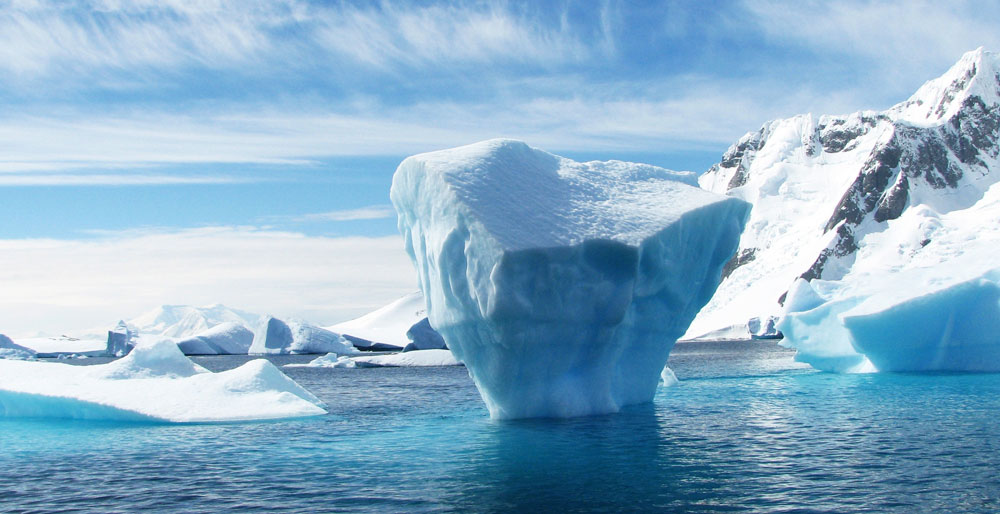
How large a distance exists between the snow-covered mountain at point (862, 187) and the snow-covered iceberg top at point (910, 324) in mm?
88130

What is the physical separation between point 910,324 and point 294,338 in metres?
51.7

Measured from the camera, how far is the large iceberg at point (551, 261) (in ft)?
52.4

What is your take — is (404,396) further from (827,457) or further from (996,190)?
(996,190)

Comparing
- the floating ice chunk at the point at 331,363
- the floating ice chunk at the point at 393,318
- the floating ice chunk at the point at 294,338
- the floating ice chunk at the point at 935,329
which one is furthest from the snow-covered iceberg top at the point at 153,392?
the floating ice chunk at the point at 393,318

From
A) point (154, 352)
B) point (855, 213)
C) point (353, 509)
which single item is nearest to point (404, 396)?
point (154, 352)

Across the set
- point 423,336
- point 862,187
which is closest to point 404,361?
point 423,336

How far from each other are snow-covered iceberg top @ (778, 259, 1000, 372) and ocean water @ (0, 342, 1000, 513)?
825cm

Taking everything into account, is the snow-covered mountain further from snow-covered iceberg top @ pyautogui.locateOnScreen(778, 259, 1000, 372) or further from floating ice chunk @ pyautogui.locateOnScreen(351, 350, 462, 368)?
snow-covered iceberg top @ pyautogui.locateOnScreen(778, 259, 1000, 372)

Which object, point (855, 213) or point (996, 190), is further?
point (855, 213)

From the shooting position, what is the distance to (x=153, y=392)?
834 inches

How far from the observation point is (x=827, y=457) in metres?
13.2

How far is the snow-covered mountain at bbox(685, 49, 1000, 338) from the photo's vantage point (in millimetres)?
135625

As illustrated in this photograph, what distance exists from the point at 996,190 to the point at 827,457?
140854 mm

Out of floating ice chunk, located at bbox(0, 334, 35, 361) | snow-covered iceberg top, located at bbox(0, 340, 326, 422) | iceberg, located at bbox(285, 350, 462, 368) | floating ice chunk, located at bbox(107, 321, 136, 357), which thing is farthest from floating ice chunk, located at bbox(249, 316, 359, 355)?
snow-covered iceberg top, located at bbox(0, 340, 326, 422)
